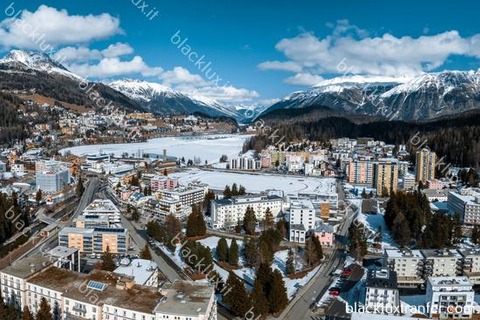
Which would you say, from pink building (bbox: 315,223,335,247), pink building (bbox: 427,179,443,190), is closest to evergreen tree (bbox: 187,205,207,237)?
pink building (bbox: 315,223,335,247)

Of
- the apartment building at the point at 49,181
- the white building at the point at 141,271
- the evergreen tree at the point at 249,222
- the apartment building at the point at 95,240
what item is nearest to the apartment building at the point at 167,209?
the evergreen tree at the point at 249,222

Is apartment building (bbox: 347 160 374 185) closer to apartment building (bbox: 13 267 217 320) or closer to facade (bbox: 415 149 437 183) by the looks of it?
facade (bbox: 415 149 437 183)

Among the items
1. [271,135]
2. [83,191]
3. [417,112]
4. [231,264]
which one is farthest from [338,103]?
[231,264]

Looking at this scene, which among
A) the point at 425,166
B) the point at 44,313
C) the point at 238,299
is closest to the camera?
the point at 44,313

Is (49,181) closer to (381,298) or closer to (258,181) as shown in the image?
(258,181)

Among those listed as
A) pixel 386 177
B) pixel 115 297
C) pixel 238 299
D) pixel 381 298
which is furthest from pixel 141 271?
pixel 386 177
